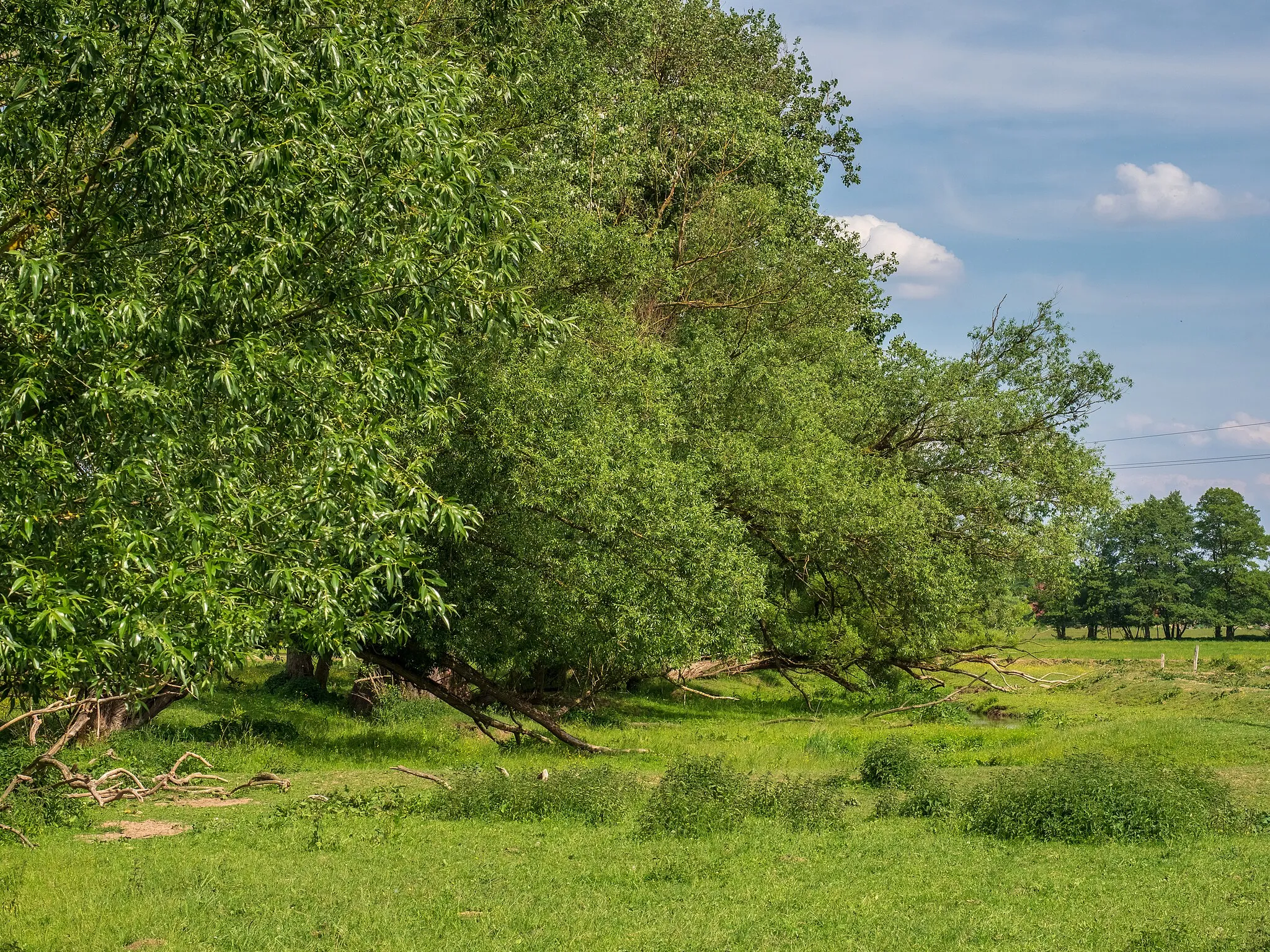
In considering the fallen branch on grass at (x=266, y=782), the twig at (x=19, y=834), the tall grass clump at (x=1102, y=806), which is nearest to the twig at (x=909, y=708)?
the tall grass clump at (x=1102, y=806)

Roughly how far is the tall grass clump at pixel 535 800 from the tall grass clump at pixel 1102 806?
535cm

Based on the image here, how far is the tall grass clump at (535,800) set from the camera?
16.8m

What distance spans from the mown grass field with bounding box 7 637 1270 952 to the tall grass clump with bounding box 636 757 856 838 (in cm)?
28

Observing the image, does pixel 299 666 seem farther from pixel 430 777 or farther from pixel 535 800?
pixel 535 800

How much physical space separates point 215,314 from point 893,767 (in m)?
14.8

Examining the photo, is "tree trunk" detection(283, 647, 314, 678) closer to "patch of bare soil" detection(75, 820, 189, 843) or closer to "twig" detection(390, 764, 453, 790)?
"twig" detection(390, 764, 453, 790)

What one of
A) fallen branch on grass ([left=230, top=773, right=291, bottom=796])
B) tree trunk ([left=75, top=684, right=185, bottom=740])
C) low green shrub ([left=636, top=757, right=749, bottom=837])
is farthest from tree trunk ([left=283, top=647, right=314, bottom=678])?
low green shrub ([left=636, top=757, right=749, bottom=837])

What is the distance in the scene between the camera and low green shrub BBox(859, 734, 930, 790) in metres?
19.3

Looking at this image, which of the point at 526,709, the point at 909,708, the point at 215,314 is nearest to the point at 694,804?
the point at 215,314

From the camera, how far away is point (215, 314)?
9.00 metres

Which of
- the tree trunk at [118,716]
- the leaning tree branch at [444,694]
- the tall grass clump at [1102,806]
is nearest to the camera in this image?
the tall grass clump at [1102,806]

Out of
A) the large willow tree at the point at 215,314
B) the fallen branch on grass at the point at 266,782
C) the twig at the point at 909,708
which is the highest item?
the large willow tree at the point at 215,314

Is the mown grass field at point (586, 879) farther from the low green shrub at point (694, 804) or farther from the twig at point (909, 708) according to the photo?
the twig at point (909, 708)

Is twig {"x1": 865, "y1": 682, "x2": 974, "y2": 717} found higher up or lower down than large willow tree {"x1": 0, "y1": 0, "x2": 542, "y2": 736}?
lower down
